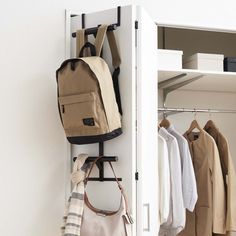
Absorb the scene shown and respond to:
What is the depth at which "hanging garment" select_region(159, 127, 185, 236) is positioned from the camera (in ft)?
7.85

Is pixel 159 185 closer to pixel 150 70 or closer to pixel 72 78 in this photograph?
pixel 150 70

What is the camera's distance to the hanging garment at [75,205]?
1940 mm

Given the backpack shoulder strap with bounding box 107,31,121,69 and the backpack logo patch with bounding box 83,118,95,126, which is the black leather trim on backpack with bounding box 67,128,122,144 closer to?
the backpack logo patch with bounding box 83,118,95,126

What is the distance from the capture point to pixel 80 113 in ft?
6.38

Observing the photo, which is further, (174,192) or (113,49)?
(174,192)

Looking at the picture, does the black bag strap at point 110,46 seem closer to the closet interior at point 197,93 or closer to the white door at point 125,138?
the white door at point 125,138

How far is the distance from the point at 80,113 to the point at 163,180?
27.2 inches

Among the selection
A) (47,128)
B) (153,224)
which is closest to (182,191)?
(153,224)

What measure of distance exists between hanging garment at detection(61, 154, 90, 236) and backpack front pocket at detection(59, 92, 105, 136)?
0.18 m

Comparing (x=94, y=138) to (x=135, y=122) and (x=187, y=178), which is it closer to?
(x=135, y=122)

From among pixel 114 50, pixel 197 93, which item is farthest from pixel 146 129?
pixel 197 93

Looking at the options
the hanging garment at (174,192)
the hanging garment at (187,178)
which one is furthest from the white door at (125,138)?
the hanging garment at (187,178)

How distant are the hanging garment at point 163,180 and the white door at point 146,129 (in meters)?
0.15

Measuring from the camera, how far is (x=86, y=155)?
6.86ft
